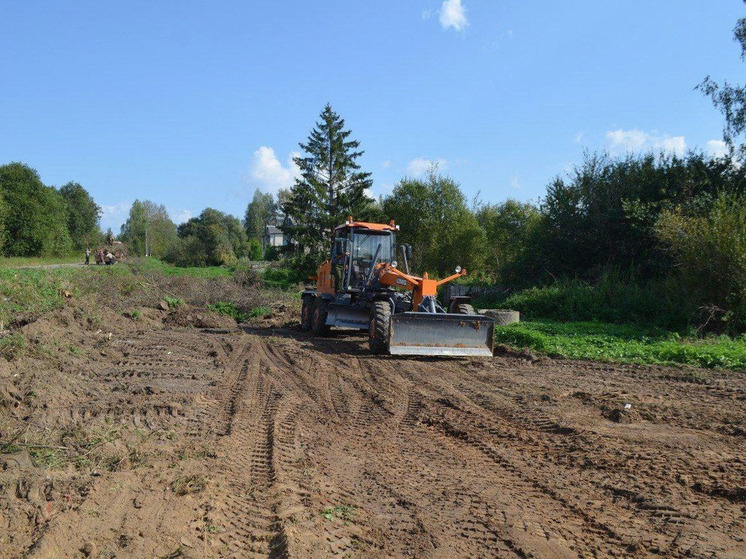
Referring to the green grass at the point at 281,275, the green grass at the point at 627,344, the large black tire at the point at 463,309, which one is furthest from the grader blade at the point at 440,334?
the green grass at the point at 281,275

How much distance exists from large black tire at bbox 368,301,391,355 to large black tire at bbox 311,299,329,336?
13.6 ft

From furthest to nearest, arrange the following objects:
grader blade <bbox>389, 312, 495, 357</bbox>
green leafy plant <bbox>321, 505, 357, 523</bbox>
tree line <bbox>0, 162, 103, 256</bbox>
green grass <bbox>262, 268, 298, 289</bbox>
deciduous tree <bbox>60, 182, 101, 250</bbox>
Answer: deciduous tree <bbox>60, 182, 101, 250</bbox>
tree line <bbox>0, 162, 103, 256</bbox>
green grass <bbox>262, 268, 298, 289</bbox>
grader blade <bbox>389, 312, 495, 357</bbox>
green leafy plant <bbox>321, 505, 357, 523</bbox>

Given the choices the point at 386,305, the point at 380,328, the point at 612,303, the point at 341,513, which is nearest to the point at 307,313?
the point at 386,305

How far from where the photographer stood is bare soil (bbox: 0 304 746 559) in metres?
3.94

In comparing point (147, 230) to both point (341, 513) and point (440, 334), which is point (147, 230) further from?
point (341, 513)

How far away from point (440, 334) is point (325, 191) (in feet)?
108

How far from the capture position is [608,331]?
15422 millimetres

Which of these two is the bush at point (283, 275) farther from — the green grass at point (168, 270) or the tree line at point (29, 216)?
the tree line at point (29, 216)

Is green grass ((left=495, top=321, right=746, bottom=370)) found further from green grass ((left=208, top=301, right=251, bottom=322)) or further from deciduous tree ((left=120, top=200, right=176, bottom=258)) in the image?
deciduous tree ((left=120, top=200, right=176, bottom=258))

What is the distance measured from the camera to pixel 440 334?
11.9 meters

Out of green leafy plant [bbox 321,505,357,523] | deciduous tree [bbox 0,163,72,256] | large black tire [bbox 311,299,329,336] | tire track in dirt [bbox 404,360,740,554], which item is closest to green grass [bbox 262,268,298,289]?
large black tire [bbox 311,299,329,336]

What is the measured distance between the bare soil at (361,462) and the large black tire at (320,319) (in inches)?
235

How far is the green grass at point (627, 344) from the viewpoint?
11609mm

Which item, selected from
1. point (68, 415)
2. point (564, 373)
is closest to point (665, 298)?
point (564, 373)
